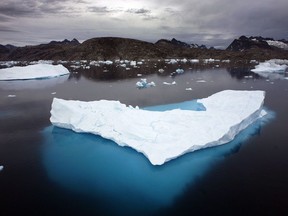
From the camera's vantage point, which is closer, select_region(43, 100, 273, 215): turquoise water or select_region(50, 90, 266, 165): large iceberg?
select_region(43, 100, 273, 215): turquoise water

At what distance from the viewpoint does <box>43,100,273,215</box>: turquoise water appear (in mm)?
6762

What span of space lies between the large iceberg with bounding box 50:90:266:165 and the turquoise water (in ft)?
1.02

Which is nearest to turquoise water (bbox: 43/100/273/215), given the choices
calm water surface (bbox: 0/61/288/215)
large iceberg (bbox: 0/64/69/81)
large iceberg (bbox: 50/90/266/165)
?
calm water surface (bbox: 0/61/288/215)

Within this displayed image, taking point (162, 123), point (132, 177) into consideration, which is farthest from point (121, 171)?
point (162, 123)

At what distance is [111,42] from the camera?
A: 91.8m

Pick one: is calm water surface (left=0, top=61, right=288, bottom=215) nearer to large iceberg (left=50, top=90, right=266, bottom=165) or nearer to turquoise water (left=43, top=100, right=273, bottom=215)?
turquoise water (left=43, top=100, right=273, bottom=215)

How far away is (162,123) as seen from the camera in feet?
34.5

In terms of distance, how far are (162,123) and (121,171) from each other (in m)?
3.02

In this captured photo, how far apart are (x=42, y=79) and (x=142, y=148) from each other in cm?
A: 2555

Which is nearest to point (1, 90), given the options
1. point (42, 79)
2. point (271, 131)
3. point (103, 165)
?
point (42, 79)

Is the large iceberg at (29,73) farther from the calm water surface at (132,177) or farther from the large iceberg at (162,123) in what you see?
the large iceberg at (162,123)

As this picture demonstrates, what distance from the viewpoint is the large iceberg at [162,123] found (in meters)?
9.16

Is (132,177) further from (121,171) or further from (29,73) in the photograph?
(29,73)

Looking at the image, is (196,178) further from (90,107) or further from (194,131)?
(90,107)
